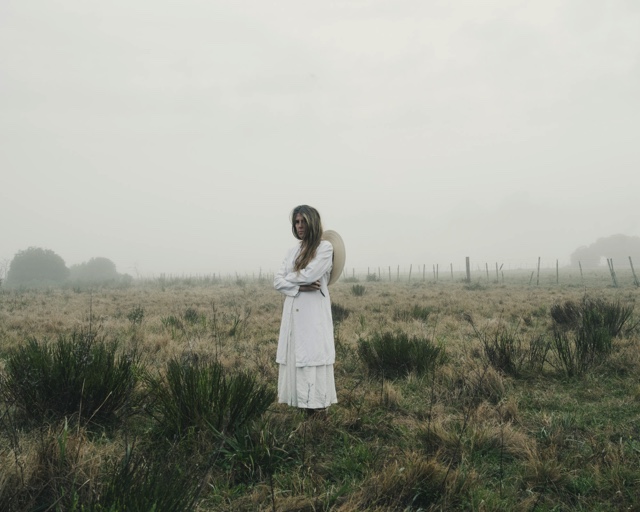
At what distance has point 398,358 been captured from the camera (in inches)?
197

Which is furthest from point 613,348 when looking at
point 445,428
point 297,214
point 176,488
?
point 176,488

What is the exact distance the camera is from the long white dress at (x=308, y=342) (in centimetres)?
328

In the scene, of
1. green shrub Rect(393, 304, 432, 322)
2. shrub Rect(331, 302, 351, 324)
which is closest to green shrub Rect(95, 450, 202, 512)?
shrub Rect(331, 302, 351, 324)

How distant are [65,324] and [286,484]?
27.7ft

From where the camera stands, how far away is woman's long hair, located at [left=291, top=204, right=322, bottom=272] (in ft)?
11.4

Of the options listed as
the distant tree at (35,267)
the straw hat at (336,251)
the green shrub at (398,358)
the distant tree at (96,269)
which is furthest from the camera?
the distant tree at (96,269)

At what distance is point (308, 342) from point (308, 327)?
0.13 meters

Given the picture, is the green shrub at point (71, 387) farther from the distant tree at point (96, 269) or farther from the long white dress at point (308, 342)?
the distant tree at point (96, 269)

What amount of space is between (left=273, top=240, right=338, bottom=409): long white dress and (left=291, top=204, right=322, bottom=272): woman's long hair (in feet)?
0.22

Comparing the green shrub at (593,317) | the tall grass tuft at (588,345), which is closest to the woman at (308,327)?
the tall grass tuft at (588,345)

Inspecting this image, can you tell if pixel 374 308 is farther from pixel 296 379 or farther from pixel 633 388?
pixel 296 379

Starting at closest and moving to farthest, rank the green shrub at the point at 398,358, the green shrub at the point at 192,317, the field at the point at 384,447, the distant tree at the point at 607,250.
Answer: the field at the point at 384,447, the green shrub at the point at 398,358, the green shrub at the point at 192,317, the distant tree at the point at 607,250

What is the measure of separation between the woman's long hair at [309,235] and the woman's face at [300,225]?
0.02m

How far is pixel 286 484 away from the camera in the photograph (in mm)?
2352
